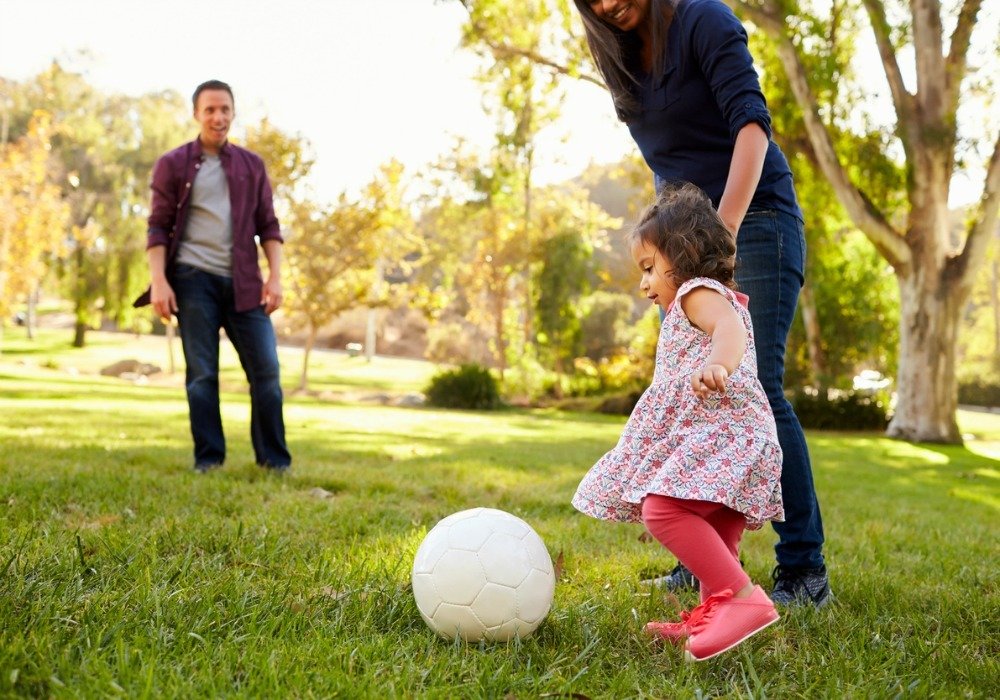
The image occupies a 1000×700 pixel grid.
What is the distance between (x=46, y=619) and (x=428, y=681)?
0.99 meters

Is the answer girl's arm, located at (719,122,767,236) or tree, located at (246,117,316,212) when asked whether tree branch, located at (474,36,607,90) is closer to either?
tree, located at (246,117,316,212)

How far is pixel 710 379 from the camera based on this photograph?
235 centimetres

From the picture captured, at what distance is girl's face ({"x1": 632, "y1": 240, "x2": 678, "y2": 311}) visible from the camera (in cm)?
271

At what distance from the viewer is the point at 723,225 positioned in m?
2.66

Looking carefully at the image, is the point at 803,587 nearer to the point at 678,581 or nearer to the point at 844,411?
the point at 678,581

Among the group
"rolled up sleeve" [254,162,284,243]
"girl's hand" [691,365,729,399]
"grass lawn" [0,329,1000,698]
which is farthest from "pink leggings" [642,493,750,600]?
"rolled up sleeve" [254,162,284,243]

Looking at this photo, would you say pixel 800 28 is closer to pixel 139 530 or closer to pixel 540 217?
pixel 540 217

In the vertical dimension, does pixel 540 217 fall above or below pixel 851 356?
above

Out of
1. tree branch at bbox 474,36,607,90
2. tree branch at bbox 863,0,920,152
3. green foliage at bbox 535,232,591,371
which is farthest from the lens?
green foliage at bbox 535,232,591,371

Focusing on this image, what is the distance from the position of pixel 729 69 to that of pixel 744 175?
372mm

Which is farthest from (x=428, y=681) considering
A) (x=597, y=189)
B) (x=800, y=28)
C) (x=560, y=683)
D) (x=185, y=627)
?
(x=597, y=189)

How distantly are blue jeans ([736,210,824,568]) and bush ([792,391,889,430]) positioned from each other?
642 inches

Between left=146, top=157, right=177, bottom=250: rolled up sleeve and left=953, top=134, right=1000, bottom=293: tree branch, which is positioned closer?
left=146, top=157, right=177, bottom=250: rolled up sleeve

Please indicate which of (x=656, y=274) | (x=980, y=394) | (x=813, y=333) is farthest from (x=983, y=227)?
(x=980, y=394)
